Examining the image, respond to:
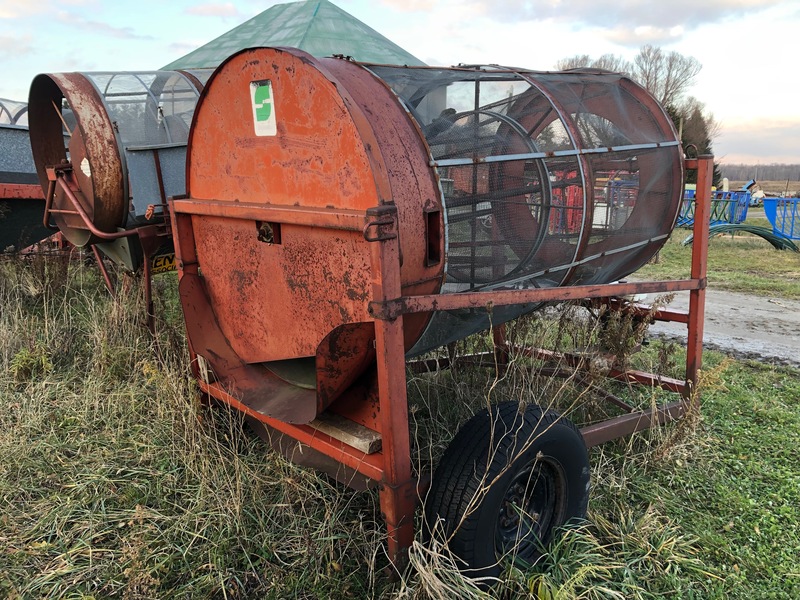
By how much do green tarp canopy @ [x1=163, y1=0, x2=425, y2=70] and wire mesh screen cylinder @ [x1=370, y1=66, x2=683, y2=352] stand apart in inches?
534

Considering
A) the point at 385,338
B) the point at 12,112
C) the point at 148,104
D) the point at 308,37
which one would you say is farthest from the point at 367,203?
the point at 308,37

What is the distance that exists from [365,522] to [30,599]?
1.50 meters

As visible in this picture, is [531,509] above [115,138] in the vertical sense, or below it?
below

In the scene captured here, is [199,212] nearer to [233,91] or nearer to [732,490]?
[233,91]

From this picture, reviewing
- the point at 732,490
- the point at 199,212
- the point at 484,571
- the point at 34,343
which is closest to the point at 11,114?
the point at 34,343

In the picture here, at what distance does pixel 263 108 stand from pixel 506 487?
2052 mm

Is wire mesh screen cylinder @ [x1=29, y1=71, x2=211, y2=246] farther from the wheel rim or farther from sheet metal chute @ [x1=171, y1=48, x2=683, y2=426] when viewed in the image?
the wheel rim

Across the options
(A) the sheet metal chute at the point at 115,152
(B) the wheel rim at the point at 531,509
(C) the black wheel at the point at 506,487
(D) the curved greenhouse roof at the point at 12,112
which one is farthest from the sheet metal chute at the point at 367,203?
(D) the curved greenhouse roof at the point at 12,112

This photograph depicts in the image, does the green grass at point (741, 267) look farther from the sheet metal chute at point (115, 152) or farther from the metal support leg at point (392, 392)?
the metal support leg at point (392, 392)

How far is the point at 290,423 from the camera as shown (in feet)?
9.74

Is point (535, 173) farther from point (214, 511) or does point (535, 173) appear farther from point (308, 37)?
point (308, 37)

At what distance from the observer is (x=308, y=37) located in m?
16.7

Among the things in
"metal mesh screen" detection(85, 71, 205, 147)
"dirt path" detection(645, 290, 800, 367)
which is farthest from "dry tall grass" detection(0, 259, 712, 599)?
"dirt path" detection(645, 290, 800, 367)

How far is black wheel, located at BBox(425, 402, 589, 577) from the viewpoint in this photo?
2561 mm
